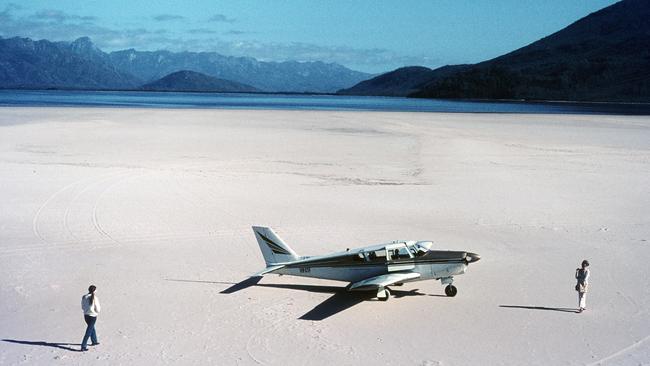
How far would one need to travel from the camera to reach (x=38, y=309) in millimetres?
16266

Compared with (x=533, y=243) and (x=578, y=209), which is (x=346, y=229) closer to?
(x=533, y=243)

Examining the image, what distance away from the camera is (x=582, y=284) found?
53.1ft

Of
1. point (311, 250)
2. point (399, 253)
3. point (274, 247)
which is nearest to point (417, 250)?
point (399, 253)

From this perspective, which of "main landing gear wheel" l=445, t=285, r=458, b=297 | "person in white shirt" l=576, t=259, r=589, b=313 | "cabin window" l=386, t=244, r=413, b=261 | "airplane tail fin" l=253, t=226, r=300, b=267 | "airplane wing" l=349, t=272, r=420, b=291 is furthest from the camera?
"airplane tail fin" l=253, t=226, r=300, b=267

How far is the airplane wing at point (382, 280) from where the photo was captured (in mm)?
16922

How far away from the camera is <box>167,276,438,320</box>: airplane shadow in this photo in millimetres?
16547

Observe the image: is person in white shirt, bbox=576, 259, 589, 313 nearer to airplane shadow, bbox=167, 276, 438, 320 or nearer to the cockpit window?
Answer: the cockpit window

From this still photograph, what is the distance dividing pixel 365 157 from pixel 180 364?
110 feet

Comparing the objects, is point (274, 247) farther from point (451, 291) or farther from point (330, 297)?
point (451, 291)

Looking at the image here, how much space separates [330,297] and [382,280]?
5.75 feet

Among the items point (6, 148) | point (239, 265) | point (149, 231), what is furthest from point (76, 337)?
point (6, 148)

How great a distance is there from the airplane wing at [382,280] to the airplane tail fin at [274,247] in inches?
86.5

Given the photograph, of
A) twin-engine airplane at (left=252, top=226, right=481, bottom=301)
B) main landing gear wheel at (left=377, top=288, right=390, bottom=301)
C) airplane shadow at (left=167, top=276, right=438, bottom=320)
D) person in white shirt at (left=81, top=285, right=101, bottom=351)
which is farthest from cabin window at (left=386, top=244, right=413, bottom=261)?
person in white shirt at (left=81, top=285, right=101, bottom=351)

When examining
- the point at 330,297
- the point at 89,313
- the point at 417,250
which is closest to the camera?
the point at 89,313
